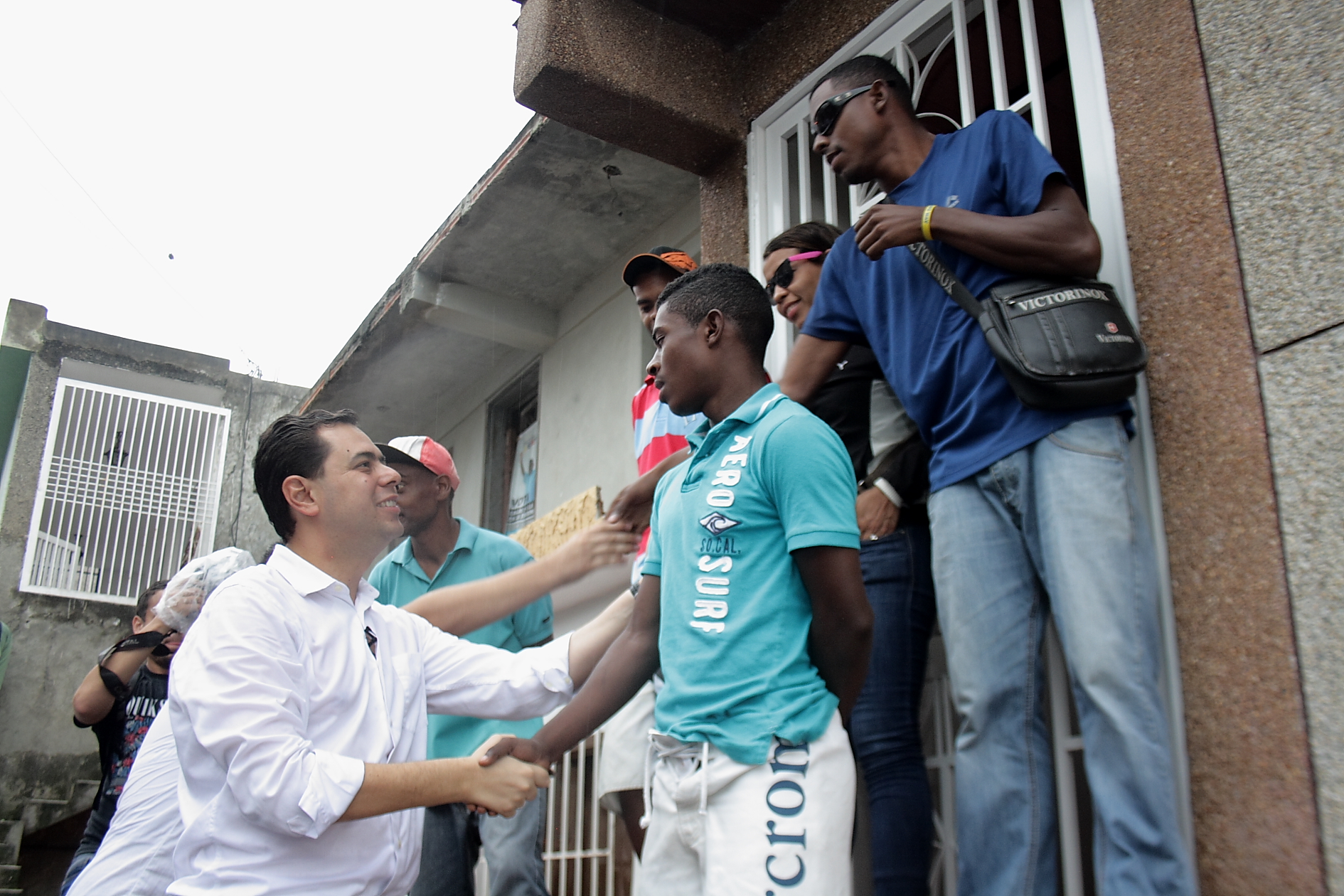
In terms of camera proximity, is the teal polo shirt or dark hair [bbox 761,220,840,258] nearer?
dark hair [bbox 761,220,840,258]

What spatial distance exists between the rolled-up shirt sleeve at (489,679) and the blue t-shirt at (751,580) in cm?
73

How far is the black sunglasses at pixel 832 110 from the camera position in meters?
3.30

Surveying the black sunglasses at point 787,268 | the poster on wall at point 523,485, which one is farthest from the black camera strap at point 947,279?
the poster on wall at point 523,485

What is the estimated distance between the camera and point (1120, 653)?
7.75ft

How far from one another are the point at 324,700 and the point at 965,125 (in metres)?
2.54

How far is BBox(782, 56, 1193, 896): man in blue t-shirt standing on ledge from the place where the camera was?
2.32 meters

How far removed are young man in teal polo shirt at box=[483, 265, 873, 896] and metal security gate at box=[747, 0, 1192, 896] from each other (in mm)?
573

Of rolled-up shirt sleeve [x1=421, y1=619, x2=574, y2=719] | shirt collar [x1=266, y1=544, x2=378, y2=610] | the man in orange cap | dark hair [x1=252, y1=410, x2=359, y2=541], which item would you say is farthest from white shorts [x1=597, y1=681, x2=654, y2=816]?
dark hair [x1=252, y1=410, x2=359, y2=541]

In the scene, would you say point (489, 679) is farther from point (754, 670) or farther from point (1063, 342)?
point (1063, 342)

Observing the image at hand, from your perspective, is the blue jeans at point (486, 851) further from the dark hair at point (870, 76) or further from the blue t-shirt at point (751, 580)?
the dark hair at point (870, 76)

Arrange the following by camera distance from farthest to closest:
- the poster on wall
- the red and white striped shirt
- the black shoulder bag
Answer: the poster on wall → the red and white striped shirt → the black shoulder bag

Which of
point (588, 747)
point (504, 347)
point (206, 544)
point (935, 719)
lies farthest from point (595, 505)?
point (206, 544)

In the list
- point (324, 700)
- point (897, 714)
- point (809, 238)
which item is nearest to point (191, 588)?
point (324, 700)

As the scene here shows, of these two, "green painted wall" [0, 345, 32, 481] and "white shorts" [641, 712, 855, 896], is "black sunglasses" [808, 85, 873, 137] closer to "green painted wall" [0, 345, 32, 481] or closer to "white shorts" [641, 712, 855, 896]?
"white shorts" [641, 712, 855, 896]
